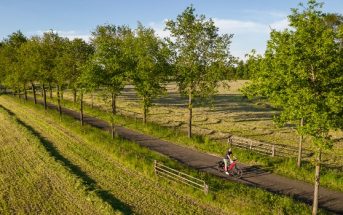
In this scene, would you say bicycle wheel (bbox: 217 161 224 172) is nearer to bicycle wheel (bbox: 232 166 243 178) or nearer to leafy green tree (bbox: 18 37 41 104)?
bicycle wheel (bbox: 232 166 243 178)

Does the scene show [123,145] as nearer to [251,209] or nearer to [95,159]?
[95,159]

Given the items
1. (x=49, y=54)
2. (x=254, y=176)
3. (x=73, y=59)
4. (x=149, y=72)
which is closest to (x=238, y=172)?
(x=254, y=176)

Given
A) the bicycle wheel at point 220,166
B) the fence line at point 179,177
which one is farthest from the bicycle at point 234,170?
the fence line at point 179,177

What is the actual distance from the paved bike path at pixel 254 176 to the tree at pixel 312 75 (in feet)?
13.8

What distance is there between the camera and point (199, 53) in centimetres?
3972

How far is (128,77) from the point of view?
42.5 m

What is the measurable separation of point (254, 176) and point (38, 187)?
16668mm

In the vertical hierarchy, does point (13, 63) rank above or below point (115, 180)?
above

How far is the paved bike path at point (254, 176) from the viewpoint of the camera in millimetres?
24198

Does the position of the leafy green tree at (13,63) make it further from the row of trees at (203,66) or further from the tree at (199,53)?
the tree at (199,53)

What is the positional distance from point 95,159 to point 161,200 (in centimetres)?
1165

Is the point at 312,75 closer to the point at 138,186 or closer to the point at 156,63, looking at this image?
the point at 138,186

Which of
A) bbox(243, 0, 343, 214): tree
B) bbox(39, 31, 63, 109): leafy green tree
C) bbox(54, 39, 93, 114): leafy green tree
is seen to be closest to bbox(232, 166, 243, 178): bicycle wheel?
bbox(243, 0, 343, 214): tree

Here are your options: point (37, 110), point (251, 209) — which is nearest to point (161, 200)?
point (251, 209)
